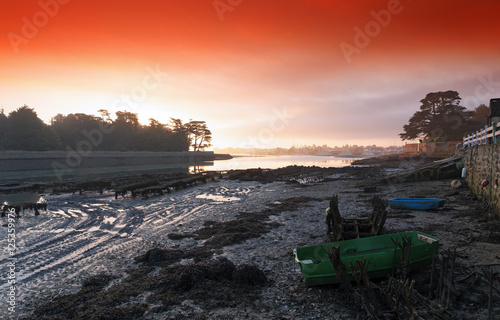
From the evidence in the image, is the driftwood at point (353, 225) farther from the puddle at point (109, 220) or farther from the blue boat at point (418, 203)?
the puddle at point (109, 220)

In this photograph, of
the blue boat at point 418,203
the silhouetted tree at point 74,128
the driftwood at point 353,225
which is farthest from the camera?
the silhouetted tree at point 74,128

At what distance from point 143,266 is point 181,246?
7.69 ft

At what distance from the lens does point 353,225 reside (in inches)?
426

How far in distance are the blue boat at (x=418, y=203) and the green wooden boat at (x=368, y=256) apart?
28.7 feet

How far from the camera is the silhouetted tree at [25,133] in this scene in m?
68.9

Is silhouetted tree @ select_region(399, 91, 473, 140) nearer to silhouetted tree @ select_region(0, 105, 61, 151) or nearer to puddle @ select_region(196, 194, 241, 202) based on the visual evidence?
puddle @ select_region(196, 194, 241, 202)

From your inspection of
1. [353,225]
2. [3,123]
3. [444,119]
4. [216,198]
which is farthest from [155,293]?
[3,123]

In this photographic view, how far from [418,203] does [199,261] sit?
1394cm

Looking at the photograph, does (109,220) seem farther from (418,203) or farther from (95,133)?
(95,133)

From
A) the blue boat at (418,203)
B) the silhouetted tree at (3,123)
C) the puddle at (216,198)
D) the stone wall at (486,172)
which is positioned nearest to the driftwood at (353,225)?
the blue boat at (418,203)

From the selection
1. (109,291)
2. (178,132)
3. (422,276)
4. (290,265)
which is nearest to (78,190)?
(109,291)

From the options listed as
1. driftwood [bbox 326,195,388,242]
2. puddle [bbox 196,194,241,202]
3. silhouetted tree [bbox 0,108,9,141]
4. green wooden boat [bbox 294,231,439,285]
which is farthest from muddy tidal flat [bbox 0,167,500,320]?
silhouetted tree [bbox 0,108,9,141]

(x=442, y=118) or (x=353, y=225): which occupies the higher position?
(x=442, y=118)

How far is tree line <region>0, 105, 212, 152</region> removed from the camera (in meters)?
70.2
